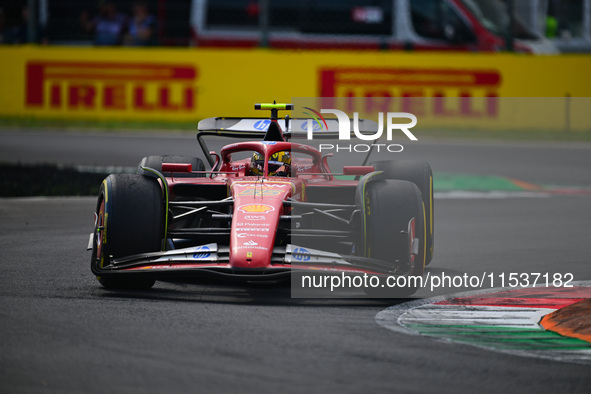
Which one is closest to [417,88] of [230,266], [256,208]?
[256,208]

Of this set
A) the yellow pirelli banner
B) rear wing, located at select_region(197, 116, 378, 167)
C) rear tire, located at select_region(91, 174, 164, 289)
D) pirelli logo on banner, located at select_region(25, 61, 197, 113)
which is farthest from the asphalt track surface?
pirelli logo on banner, located at select_region(25, 61, 197, 113)

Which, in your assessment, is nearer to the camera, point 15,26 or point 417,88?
point 417,88

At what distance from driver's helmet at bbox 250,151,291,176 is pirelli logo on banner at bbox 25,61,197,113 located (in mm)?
11031

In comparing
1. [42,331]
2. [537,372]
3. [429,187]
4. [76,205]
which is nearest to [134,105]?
[76,205]

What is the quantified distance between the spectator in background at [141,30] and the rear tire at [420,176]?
38.8ft

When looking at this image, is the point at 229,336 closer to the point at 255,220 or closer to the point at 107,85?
the point at 255,220

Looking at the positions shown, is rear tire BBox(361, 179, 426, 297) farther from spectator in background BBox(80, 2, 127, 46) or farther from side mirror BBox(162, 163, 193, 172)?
spectator in background BBox(80, 2, 127, 46)

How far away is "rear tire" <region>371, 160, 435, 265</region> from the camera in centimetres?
824

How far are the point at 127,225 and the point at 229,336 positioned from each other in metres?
1.65

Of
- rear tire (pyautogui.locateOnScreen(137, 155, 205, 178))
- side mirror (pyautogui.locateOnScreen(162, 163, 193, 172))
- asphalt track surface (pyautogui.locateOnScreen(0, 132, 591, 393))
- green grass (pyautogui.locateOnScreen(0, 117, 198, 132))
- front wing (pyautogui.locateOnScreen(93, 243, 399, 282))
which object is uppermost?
side mirror (pyautogui.locateOnScreen(162, 163, 193, 172))

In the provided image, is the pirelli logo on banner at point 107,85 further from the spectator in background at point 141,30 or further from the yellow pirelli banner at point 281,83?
the spectator in background at point 141,30

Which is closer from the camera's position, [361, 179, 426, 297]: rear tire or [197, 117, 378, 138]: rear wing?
[361, 179, 426, 297]: rear tire

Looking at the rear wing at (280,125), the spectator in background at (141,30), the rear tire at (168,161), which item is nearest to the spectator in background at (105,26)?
the spectator in background at (141,30)

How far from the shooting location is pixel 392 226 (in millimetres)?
7172
